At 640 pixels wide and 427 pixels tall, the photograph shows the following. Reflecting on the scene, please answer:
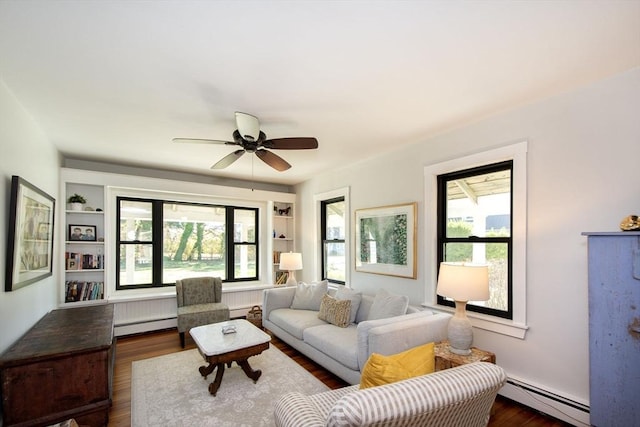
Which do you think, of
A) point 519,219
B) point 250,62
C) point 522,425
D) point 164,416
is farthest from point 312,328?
point 250,62

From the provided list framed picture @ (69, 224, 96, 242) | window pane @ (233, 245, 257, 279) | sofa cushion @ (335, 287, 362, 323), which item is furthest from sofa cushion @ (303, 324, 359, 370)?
framed picture @ (69, 224, 96, 242)

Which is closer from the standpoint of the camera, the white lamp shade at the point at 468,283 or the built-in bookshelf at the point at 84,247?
the white lamp shade at the point at 468,283

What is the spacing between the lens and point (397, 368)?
1.55 meters

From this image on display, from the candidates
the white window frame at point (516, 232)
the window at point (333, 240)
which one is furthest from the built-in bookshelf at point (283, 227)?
the white window frame at point (516, 232)

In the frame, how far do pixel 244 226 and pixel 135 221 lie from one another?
180cm

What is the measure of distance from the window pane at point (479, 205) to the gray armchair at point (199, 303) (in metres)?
3.26

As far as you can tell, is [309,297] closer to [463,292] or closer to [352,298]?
[352,298]

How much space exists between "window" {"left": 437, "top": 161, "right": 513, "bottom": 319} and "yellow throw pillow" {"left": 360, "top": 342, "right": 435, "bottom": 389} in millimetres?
1525

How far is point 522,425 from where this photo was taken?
227cm

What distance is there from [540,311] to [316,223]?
11.4 feet

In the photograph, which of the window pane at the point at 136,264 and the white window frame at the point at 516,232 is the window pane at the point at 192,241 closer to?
the window pane at the point at 136,264

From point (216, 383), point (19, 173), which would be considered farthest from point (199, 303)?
point (19, 173)

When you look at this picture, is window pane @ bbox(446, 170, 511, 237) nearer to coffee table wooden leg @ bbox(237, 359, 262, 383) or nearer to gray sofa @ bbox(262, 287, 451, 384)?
gray sofa @ bbox(262, 287, 451, 384)

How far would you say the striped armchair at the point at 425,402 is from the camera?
1050mm
